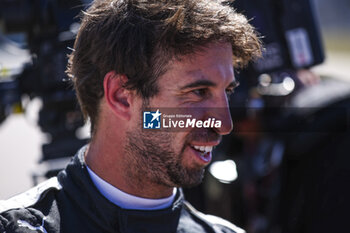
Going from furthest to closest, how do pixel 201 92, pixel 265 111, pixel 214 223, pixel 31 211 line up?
pixel 265 111 → pixel 214 223 → pixel 201 92 → pixel 31 211

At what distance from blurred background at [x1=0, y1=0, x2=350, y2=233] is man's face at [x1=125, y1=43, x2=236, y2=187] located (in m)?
0.83

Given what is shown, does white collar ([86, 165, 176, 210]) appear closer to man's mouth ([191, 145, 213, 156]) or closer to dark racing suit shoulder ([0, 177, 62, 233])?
dark racing suit shoulder ([0, 177, 62, 233])

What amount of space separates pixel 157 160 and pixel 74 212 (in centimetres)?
30

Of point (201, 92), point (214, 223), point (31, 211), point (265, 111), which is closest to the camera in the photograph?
point (31, 211)

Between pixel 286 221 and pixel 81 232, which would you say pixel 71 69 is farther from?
pixel 286 221

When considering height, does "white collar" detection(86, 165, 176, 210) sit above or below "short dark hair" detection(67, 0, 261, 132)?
below

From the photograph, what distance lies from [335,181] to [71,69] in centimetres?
128

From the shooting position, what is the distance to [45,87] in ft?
9.09

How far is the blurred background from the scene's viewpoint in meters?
2.70

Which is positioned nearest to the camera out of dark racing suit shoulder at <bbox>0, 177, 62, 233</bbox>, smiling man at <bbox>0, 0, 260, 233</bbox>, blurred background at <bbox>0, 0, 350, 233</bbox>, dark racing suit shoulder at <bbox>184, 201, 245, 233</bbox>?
dark racing suit shoulder at <bbox>0, 177, 62, 233</bbox>

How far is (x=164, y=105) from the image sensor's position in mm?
1714

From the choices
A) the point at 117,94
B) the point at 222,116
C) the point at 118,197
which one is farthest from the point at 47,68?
the point at 222,116

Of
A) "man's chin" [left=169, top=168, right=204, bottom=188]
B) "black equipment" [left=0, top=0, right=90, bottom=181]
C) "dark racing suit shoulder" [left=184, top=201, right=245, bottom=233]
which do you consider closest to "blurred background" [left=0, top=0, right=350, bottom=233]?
"black equipment" [left=0, top=0, right=90, bottom=181]

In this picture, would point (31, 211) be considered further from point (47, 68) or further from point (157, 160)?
point (47, 68)
